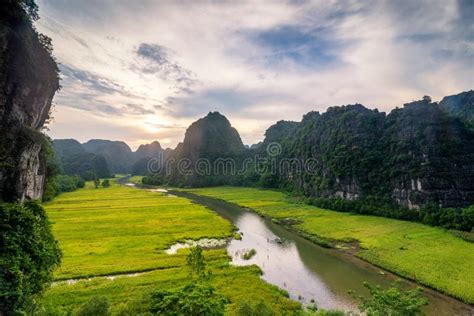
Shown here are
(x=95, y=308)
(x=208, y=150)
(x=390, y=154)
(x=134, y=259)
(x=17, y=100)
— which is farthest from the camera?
(x=208, y=150)

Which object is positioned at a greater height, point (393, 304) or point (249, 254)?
point (393, 304)

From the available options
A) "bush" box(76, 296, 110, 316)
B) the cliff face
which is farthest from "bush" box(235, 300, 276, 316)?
the cliff face

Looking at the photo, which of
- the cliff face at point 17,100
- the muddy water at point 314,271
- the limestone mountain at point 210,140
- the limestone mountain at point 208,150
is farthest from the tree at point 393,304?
the limestone mountain at point 210,140

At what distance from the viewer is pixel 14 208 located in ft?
38.7

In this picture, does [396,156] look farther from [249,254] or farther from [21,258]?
[21,258]

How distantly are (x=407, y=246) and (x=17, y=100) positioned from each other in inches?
1379

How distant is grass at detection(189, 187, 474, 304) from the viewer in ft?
68.9

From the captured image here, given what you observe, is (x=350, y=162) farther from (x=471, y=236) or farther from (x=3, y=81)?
(x=3, y=81)

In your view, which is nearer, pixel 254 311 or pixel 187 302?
pixel 187 302

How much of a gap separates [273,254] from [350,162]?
1612 inches

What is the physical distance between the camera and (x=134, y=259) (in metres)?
25.6

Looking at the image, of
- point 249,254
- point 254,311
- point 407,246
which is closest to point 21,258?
point 254,311

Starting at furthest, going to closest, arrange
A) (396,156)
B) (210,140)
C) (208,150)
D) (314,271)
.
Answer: (210,140) < (208,150) < (396,156) < (314,271)

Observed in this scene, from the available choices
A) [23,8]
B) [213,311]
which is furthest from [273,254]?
[23,8]
